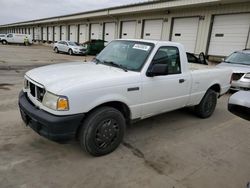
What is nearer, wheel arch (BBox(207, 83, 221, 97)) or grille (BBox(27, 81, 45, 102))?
grille (BBox(27, 81, 45, 102))

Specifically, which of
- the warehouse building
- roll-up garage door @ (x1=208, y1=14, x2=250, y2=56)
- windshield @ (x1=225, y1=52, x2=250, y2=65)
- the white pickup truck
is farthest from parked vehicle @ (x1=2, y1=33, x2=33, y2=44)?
the white pickup truck

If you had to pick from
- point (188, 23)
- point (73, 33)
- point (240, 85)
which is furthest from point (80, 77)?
point (73, 33)

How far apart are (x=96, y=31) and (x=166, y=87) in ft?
90.4

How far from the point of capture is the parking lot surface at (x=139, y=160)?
2.80 m

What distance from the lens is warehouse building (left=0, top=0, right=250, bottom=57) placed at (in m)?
14.2

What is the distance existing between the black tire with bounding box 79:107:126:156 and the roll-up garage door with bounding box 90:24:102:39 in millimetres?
26748

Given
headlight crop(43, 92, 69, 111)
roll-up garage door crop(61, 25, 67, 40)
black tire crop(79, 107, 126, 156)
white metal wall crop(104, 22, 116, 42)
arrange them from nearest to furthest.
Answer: headlight crop(43, 92, 69, 111), black tire crop(79, 107, 126, 156), white metal wall crop(104, 22, 116, 42), roll-up garage door crop(61, 25, 67, 40)

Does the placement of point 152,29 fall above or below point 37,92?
above

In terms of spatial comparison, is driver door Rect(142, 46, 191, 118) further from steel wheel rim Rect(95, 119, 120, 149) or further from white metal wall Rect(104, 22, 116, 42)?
white metal wall Rect(104, 22, 116, 42)

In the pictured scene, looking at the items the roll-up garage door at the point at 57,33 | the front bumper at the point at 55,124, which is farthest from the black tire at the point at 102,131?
the roll-up garage door at the point at 57,33

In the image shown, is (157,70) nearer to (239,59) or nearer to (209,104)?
(209,104)

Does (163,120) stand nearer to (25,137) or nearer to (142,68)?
(142,68)

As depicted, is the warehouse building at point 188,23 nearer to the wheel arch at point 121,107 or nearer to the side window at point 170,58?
the side window at point 170,58

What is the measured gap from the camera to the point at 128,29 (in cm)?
2378
